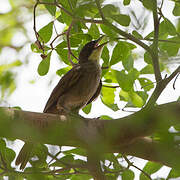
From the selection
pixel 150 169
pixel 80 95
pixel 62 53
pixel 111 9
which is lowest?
pixel 150 169

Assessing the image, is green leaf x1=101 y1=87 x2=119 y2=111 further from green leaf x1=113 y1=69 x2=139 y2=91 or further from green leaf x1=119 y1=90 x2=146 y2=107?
green leaf x1=113 y1=69 x2=139 y2=91

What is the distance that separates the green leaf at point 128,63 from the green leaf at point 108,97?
501mm

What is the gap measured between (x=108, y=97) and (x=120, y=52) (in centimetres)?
76

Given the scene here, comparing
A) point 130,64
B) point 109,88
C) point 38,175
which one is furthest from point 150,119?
point 109,88

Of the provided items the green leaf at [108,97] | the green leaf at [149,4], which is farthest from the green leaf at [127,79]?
the green leaf at [149,4]

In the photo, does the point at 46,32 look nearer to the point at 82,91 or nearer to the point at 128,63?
the point at 128,63

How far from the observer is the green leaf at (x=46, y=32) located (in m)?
3.37

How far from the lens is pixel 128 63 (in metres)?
3.26

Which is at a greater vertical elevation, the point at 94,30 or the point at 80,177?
the point at 94,30

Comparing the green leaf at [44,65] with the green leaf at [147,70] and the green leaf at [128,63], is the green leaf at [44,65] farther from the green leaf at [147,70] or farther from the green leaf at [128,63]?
the green leaf at [147,70]

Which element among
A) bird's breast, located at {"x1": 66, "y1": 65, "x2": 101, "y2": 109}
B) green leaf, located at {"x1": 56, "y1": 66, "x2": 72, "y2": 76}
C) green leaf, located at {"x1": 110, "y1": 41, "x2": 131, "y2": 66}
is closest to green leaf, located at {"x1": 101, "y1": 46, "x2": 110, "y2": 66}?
green leaf, located at {"x1": 110, "y1": 41, "x2": 131, "y2": 66}

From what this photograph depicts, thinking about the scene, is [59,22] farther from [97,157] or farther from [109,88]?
[97,157]

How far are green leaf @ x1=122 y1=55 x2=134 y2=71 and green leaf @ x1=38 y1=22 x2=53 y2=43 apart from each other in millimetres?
897

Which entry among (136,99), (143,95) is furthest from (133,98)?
(143,95)
